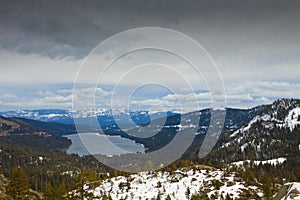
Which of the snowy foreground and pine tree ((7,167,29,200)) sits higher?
pine tree ((7,167,29,200))

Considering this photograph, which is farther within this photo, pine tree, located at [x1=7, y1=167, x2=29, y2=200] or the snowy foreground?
the snowy foreground

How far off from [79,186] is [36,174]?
181928mm

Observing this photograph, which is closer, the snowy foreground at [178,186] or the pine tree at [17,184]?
the pine tree at [17,184]

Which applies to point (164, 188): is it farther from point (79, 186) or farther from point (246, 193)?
point (79, 186)

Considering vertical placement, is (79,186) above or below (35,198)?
above

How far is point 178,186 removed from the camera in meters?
87.2

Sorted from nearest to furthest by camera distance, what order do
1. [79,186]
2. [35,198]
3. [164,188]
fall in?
[79,186], [164,188], [35,198]

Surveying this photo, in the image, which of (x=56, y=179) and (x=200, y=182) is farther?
(x=56, y=179)

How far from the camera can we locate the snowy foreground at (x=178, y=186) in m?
77.0

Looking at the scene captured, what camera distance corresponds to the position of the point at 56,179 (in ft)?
603

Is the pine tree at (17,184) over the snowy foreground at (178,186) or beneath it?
over

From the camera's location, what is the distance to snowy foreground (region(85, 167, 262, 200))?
7703cm

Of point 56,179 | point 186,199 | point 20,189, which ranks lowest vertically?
point 56,179

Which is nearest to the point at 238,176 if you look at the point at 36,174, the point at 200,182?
the point at 200,182
